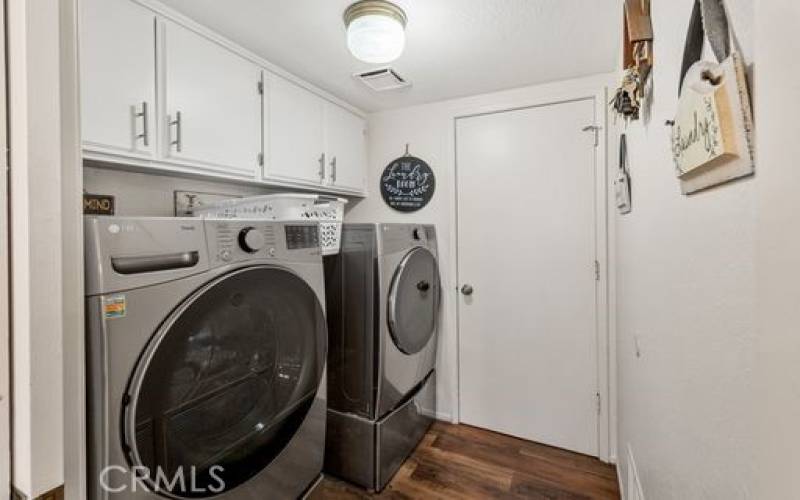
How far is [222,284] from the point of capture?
995mm

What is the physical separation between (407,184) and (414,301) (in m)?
0.89

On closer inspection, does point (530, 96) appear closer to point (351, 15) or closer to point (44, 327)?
point (351, 15)

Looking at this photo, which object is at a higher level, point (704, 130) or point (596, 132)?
point (596, 132)

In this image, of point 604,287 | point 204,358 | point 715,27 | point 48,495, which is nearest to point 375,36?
point 715,27

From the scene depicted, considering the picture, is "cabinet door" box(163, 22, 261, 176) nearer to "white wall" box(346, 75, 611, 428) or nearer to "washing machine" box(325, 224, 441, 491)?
"washing machine" box(325, 224, 441, 491)

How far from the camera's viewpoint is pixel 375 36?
136 cm

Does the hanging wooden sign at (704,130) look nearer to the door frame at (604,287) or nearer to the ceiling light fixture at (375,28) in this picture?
the ceiling light fixture at (375,28)

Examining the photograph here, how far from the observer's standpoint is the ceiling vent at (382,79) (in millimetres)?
1988

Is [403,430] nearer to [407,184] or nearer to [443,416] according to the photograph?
[443,416]

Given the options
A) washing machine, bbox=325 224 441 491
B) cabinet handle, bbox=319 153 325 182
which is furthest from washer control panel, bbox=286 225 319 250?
cabinet handle, bbox=319 153 325 182

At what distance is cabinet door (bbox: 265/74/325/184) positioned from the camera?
189 cm

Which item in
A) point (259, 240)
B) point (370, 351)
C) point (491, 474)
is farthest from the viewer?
point (491, 474)

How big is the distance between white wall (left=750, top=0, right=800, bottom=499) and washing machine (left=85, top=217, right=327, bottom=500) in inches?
40.5

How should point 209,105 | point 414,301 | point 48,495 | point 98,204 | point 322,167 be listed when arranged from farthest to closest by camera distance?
point 322,167 < point 414,301 < point 209,105 < point 98,204 < point 48,495
